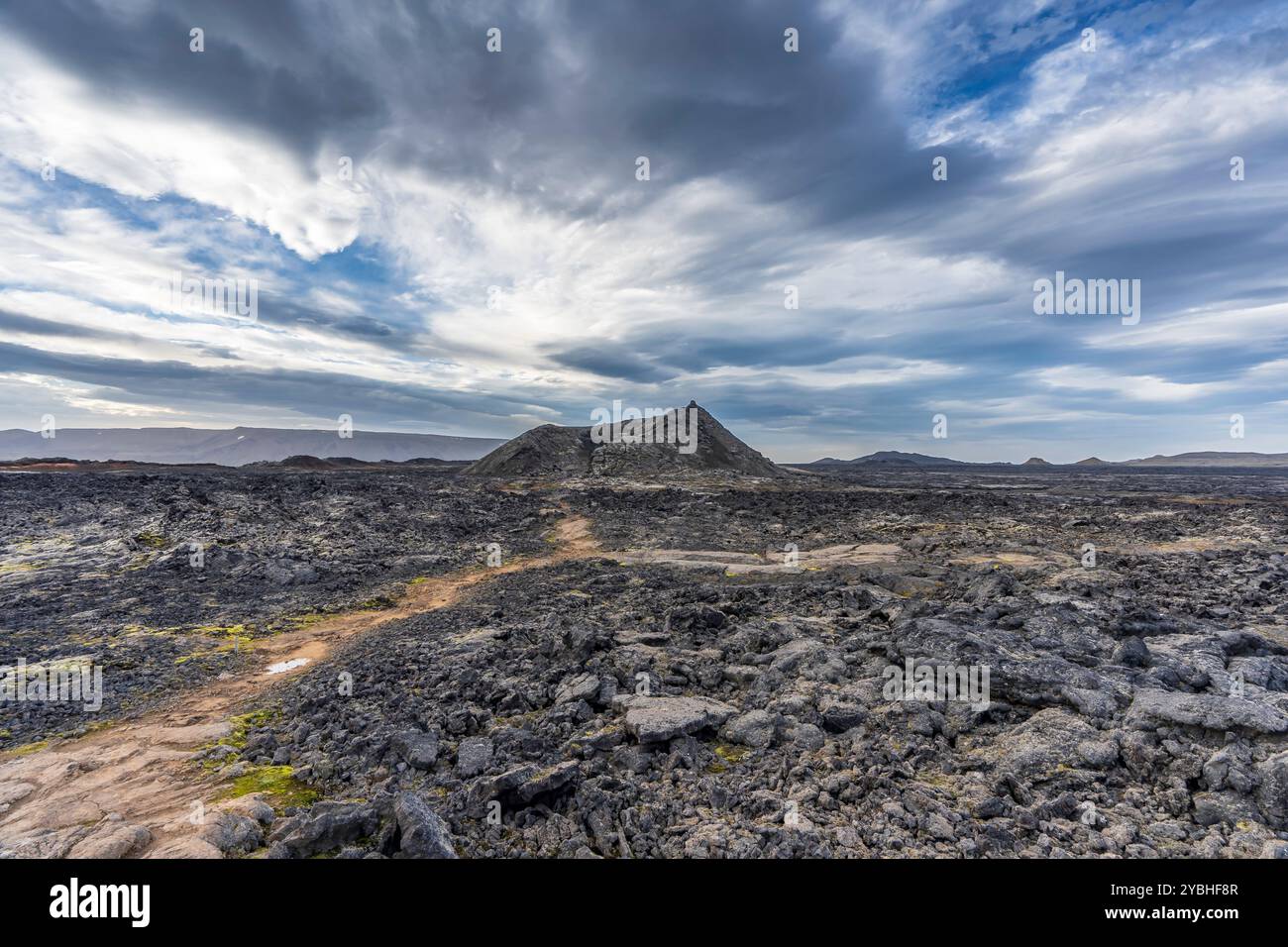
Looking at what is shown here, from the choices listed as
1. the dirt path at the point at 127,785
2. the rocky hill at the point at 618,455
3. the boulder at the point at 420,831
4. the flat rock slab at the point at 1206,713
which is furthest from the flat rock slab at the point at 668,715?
the rocky hill at the point at 618,455

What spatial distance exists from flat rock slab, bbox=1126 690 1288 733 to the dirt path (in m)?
10.7

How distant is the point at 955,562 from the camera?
64.5 ft

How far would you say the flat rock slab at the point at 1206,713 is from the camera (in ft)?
21.0

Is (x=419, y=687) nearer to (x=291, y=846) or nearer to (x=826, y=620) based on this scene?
(x=291, y=846)

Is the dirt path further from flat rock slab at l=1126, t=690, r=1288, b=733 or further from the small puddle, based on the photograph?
flat rock slab at l=1126, t=690, r=1288, b=733

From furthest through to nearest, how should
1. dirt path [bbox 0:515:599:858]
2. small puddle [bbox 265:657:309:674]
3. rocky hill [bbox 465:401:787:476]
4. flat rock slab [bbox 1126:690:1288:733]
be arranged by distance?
rocky hill [bbox 465:401:787:476]
small puddle [bbox 265:657:309:674]
flat rock slab [bbox 1126:690:1288:733]
dirt path [bbox 0:515:599:858]

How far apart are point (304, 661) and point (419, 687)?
4.05m

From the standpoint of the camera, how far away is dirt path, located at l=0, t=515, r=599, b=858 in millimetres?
5645

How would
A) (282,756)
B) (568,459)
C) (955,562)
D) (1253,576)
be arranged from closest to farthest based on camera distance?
1. (282,756)
2. (1253,576)
3. (955,562)
4. (568,459)

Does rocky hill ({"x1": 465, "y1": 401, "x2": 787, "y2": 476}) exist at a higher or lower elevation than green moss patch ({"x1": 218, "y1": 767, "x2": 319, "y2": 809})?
higher

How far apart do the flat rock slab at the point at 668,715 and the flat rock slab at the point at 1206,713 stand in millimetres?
5200

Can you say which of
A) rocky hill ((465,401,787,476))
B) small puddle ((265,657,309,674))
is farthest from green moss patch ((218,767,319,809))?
rocky hill ((465,401,787,476))
